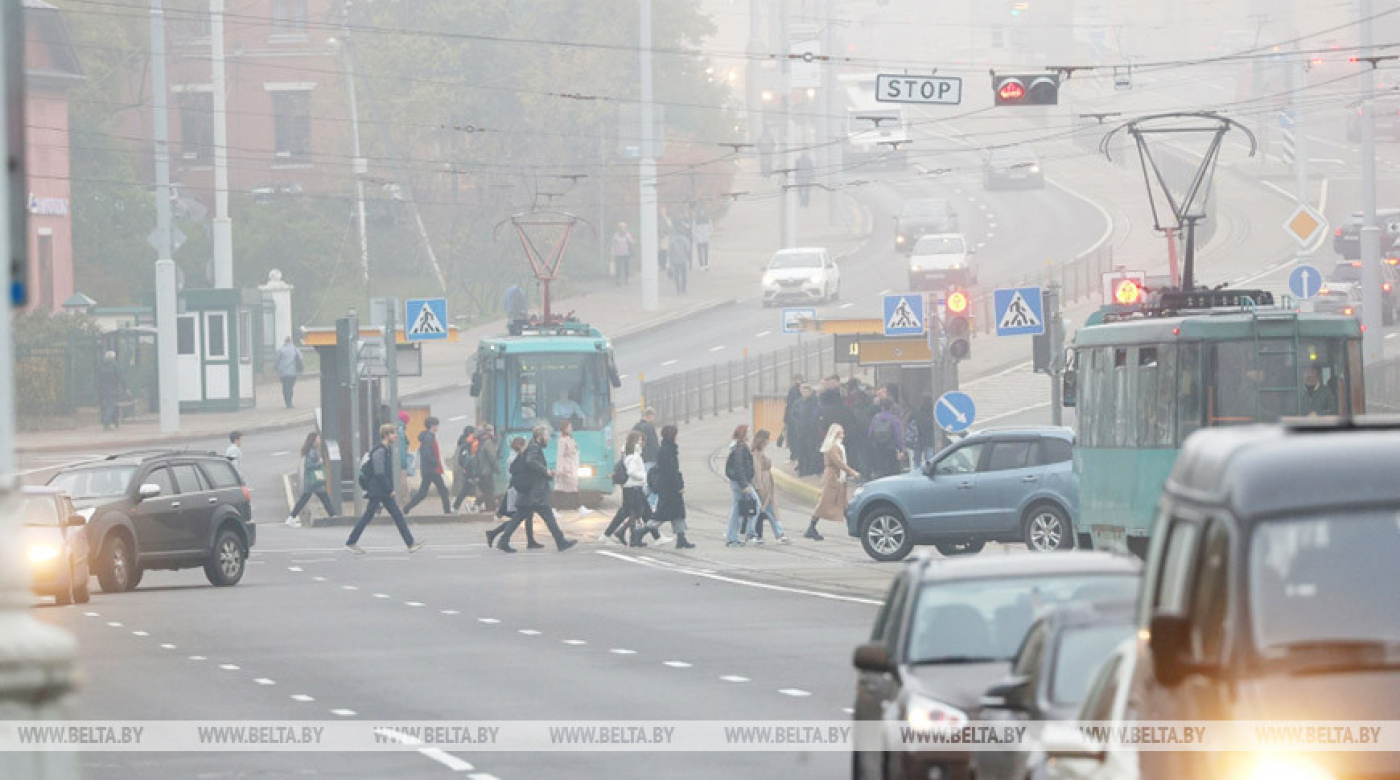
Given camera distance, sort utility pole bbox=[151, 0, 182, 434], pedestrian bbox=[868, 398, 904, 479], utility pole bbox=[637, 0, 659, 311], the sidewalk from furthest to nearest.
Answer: utility pole bbox=[637, 0, 659, 311] → the sidewalk → utility pole bbox=[151, 0, 182, 434] → pedestrian bbox=[868, 398, 904, 479]

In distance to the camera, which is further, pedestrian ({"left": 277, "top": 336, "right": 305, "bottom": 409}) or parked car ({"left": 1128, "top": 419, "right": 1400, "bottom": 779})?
pedestrian ({"left": 277, "top": 336, "right": 305, "bottom": 409})

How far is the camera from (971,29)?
143375 mm

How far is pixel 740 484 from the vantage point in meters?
32.8

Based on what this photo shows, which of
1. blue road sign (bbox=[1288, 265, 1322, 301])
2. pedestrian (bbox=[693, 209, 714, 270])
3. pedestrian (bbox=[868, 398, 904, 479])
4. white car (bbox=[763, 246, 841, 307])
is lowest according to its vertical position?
pedestrian (bbox=[868, 398, 904, 479])

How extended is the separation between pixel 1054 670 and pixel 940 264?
5990 cm

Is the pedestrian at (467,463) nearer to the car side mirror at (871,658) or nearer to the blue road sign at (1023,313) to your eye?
→ the blue road sign at (1023,313)

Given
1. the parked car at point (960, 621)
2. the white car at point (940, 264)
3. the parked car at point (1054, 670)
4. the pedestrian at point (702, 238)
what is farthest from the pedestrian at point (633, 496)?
the pedestrian at point (702, 238)

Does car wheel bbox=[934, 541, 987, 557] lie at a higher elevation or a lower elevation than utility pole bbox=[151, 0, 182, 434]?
lower

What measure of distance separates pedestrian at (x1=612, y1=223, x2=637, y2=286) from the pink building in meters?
19.1

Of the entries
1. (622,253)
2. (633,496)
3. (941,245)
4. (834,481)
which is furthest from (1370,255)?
(622,253)

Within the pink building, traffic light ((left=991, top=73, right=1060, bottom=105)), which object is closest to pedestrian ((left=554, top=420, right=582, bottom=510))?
traffic light ((left=991, top=73, right=1060, bottom=105))

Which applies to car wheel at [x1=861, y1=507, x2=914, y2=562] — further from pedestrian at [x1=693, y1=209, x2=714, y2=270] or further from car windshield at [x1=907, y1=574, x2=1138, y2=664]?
pedestrian at [x1=693, y1=209, x2=714, y2=270]

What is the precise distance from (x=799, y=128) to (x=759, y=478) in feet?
245

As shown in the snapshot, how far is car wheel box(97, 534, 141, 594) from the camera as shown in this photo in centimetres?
2742
